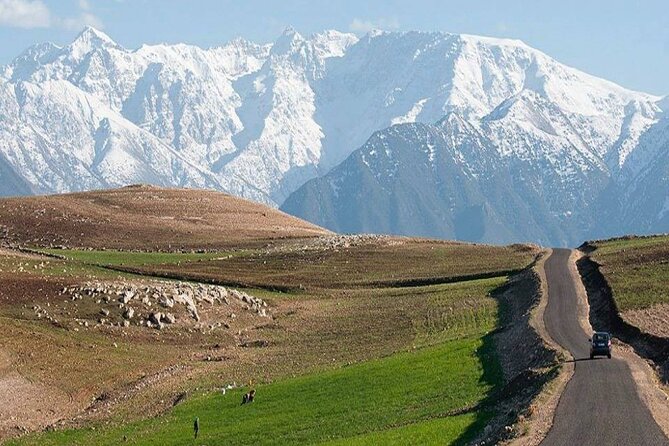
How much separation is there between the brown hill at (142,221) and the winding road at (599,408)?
294 feet

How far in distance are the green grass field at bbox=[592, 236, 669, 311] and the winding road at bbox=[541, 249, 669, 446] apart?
12.0m

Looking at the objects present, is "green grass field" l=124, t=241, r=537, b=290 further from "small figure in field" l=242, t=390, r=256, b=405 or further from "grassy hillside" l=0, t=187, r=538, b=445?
"small figure in field" l=242, t=390, r=256, b=405

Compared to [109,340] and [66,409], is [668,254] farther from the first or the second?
[66,409]

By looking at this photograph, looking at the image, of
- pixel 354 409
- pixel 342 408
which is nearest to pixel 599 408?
pixel 354 409

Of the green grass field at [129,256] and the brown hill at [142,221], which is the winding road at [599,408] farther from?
the brown hill at [142,221]

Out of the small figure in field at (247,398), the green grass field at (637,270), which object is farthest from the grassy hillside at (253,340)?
the green grass field at (637,270)

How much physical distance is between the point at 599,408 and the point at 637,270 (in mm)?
46097

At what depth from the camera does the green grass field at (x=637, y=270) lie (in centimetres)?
7194

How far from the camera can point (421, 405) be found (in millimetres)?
51000

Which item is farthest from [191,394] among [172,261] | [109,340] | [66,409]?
[172,261]

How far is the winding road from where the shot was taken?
37812 millimetres

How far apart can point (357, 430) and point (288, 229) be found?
117m

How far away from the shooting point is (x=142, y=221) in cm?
15500

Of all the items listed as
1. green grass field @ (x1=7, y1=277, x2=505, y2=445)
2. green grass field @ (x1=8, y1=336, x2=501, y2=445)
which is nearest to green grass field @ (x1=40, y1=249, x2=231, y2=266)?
green grass field @ (x1=7, y1=277, x2=505, y2=445)
